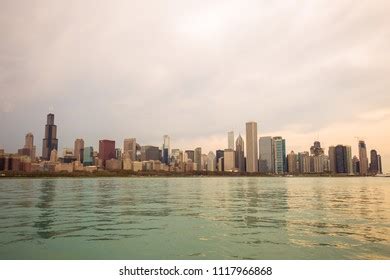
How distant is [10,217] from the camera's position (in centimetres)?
1848

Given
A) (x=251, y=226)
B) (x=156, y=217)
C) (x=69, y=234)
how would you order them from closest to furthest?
(x=69, y=234) → (x=251, y=226) → (x=156, y=217)

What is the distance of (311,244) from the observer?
11.4m

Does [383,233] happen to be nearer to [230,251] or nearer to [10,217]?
[230,251]

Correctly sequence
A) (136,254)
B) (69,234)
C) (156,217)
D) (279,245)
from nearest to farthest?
(136,254) < (279,245) < (69,234) < (156,217)

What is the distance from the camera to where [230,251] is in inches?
416

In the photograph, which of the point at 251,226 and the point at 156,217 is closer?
the point at 251,226

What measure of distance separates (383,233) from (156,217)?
10215 millimetres
